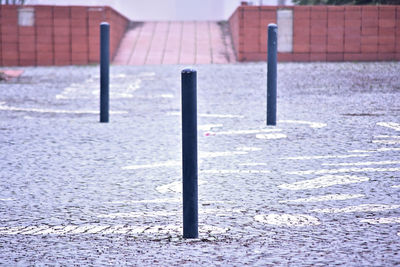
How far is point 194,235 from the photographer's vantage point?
3309 mm

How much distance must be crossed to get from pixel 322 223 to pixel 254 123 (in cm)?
415

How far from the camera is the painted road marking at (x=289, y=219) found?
3602mm

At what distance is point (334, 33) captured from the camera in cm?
1603

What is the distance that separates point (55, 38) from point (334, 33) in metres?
6.24

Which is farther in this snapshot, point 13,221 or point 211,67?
point 211,67

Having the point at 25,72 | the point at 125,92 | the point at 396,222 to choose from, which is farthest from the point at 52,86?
the point at 396,222

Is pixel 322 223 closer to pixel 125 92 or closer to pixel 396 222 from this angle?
pixel 396 222

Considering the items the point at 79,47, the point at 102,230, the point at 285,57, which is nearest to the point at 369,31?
the point at 285,57

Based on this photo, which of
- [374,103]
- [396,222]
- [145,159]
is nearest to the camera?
[396,222]

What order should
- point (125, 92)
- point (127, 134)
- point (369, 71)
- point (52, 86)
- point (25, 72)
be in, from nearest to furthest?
point (127, 134)
point (125, 92)
point (52, 86)
point (369, 71)
point (25, 72)

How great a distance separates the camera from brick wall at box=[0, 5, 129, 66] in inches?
636

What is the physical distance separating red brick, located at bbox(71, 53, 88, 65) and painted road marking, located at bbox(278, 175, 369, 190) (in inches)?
478

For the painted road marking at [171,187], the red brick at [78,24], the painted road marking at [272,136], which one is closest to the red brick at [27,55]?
the red brick at [78,24]

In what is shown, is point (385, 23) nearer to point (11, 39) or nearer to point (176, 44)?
point (176, 44)
